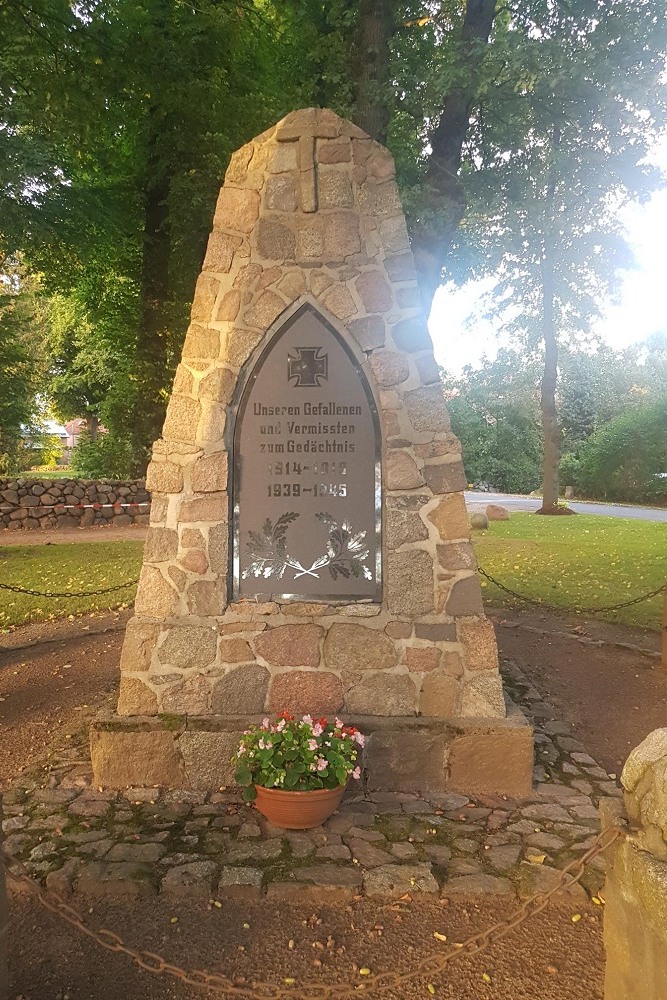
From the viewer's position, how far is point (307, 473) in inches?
193

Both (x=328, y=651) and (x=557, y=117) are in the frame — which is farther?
(x=557, y=117)

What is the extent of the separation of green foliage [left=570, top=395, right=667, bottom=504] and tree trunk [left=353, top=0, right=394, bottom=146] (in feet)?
80.5

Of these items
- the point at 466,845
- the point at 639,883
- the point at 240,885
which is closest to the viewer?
the point at 639,883

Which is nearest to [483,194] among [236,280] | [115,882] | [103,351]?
[236,280]

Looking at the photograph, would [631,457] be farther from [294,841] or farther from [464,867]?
[294,841]

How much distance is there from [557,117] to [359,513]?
8.91 metres

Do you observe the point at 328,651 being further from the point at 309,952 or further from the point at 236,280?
the point at 236,280

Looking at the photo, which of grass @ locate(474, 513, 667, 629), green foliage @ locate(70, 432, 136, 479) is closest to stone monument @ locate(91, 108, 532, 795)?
grass @ locate(474, 513, 667, 629)

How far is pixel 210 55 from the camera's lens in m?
13.4

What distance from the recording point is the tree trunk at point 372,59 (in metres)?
10.3

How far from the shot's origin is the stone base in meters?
4.62

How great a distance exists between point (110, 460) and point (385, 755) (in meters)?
17.4

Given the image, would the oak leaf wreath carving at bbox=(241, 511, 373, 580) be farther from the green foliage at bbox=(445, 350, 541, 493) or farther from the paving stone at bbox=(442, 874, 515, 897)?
the green foliage at bbox=(445, 350, 541, 493)

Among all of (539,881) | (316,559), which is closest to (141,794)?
(316,559)
